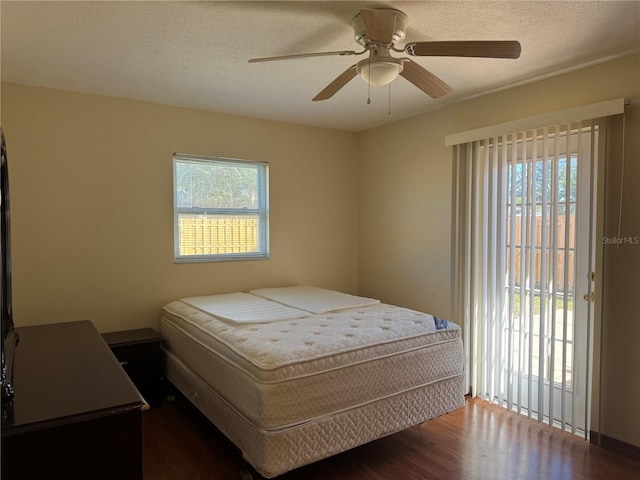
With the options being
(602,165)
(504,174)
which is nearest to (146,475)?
(504,174)

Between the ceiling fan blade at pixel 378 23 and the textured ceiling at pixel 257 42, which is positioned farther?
the textured ceiling at pixel 257 42

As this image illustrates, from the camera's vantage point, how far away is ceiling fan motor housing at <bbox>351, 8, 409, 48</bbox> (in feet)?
6.42

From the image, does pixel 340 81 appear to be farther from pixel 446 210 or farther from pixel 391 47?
pixel 446 210

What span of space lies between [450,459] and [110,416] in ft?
6.41

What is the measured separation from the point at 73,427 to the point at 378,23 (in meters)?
1.88

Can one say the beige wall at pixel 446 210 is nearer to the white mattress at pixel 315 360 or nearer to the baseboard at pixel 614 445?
the baseboard at pixel 614 445

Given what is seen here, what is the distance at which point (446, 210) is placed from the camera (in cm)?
357

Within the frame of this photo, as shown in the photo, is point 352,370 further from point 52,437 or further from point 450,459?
point 52,437

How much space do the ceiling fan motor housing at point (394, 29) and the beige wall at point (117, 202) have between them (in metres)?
2.06

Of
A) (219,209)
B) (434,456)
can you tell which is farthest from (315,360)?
(219,209)

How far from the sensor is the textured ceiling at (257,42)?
1959 mm

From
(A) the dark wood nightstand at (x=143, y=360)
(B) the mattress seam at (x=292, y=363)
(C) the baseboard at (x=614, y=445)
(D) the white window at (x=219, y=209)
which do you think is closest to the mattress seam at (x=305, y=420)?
(B) the mattress seam at (x=292, y=363)

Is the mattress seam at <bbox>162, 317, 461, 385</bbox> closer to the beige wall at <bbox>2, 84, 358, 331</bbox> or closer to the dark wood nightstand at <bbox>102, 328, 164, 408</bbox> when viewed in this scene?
the dark wood nightstand at <bbox>102, 328, 164, 408</bbox>

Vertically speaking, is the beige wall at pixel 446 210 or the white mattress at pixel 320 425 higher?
the beige wall at pixel 446 210
